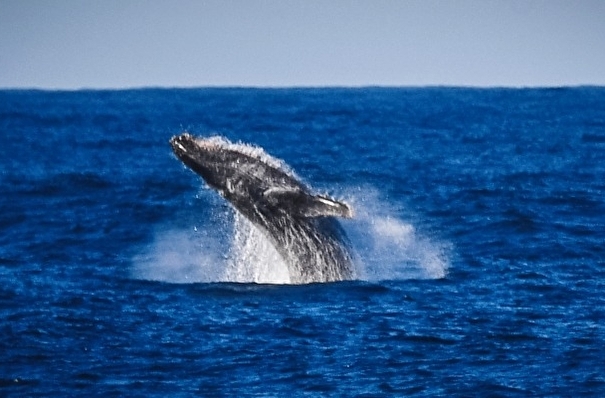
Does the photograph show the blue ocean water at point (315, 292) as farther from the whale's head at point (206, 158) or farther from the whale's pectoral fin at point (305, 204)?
the whale's head at point (206, 158)

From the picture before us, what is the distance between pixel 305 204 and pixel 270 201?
82 centimetres

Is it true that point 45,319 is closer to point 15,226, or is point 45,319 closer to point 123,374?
point 123,374

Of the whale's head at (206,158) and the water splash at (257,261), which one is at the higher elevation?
the whale's head at (206,158)

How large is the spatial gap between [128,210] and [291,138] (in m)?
27.4

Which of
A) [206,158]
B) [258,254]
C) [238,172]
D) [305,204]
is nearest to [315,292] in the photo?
[305,204]

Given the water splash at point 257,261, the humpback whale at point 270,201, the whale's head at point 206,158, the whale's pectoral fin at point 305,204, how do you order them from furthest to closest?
the water splash at point 257,261
the whale's head at point 206,158
the humpback whale at point 270,201
the whale's pectoral fin at point 305,204

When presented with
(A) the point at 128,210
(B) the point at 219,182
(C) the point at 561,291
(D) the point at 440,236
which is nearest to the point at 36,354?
(B) the point at 219,182

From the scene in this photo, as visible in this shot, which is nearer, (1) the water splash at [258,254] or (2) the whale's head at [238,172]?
(2) the whale's head at [238,172]

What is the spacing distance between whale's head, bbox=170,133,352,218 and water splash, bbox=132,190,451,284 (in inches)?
31.3

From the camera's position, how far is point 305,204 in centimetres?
1722

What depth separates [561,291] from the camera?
18.7 m

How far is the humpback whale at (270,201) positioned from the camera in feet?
59.2

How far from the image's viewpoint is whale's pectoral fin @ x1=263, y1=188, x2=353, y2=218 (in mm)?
16656

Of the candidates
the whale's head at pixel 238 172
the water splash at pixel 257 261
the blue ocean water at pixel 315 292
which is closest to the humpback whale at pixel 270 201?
the whale's head at pixel 238 172
